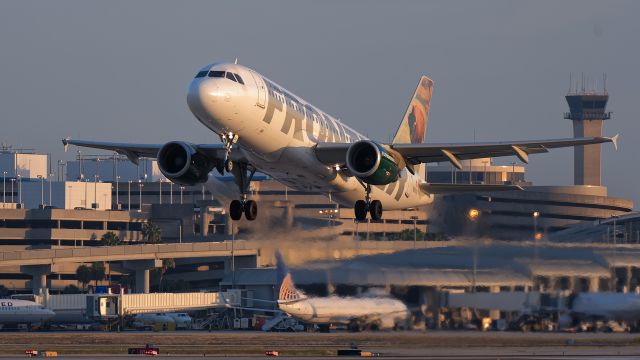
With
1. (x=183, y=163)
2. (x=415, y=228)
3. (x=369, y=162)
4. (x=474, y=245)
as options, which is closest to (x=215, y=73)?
(x=183, y=163)

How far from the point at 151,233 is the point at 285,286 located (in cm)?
9197

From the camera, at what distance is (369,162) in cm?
5597

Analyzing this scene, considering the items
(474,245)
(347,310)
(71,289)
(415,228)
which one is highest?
(415,228)

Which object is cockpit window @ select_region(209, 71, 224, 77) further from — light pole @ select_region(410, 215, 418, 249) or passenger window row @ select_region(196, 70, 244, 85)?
light pole @ select_region(410, 215, 418, 249)

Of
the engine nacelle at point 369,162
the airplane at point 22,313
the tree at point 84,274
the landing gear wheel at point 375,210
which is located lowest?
the airplane at point 22,313

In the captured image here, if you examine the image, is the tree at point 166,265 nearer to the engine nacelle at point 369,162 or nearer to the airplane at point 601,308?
the airplane at point 601,308

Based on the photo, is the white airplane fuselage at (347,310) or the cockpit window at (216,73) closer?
the cockpit window at (216,73)

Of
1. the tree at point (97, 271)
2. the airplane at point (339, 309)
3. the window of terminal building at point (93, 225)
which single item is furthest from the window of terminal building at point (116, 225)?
the airplane at point (339, 309)

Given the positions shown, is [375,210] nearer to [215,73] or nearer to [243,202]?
[243,202]

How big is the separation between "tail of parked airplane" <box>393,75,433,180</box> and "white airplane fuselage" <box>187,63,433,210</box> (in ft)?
33.6

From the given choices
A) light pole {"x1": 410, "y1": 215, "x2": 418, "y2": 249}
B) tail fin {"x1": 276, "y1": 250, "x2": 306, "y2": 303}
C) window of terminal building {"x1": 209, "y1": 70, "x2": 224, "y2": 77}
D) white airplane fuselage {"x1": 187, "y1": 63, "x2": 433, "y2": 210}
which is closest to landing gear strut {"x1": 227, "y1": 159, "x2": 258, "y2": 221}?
white airplane fuselage {"x1": 187, "y1": 63, "x2": 433, "y2": 210}

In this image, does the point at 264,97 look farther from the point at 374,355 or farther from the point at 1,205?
the point at 1,205

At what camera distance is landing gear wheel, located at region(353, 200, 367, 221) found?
60.1 m

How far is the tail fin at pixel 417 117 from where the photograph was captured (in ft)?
237
